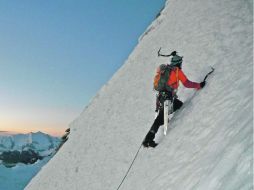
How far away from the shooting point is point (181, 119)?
38.1 ft

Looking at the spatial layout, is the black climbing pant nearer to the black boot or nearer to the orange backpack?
the black boot

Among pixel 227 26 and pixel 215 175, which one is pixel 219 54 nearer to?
pixel 227 26

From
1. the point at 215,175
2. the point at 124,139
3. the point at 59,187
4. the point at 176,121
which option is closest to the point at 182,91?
the point at 176,121

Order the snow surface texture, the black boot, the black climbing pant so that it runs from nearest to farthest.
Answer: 1. the snow surface texture
2. the black climbing pant
3. the black boot

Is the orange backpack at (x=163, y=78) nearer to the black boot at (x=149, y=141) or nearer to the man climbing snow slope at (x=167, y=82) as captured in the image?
the man climbing snow slope at (x=167, y=82)

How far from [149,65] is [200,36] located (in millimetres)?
5747

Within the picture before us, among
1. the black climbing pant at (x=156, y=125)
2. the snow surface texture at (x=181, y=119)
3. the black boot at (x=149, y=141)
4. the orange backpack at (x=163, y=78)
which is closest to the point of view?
the snow surface texture at (x=181, y=119)

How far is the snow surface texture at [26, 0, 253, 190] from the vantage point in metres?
6.64

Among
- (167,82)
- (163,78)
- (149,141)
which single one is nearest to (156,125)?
(149,141)

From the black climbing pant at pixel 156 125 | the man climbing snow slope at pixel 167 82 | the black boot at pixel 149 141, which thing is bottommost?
the black boot at pixel 149 141

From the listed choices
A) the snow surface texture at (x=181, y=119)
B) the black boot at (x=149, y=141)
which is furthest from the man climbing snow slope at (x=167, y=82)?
the snow surface texture at (x=181, y=119)

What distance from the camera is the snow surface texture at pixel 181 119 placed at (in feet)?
21.8

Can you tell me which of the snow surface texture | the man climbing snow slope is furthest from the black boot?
the snow surface texture

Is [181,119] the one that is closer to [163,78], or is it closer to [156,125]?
[156,125]
